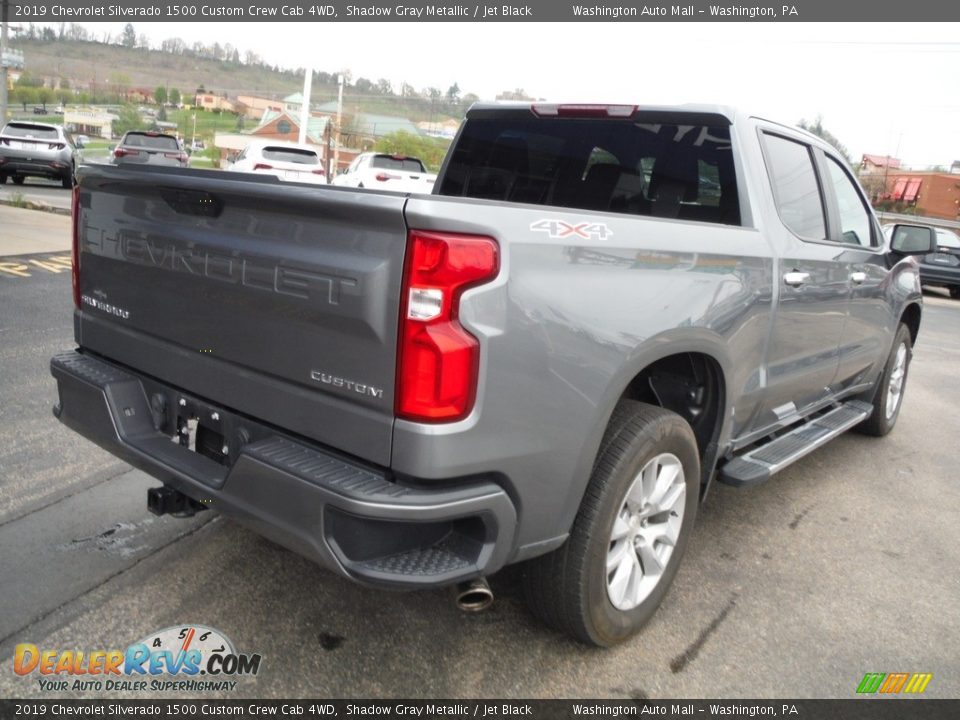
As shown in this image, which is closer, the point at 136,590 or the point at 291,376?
the point at 291,376

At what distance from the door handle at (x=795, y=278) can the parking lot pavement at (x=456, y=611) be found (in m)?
1.24

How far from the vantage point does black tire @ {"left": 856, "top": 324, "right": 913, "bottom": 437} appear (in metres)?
5.44

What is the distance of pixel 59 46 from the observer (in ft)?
303

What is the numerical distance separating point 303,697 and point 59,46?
108827mm

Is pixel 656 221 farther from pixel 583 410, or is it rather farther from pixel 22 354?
pixel 22 354

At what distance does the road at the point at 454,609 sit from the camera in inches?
101

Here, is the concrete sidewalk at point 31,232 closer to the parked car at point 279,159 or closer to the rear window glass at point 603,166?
the parked car at point 279,159

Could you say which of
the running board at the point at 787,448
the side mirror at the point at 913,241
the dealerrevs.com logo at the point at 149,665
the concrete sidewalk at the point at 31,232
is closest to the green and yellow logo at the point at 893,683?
the running board at the point at 787,448

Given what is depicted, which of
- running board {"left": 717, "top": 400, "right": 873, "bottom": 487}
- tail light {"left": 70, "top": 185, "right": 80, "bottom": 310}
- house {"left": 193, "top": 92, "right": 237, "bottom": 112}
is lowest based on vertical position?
running board {"left": 717, "top": 400, "right": 873, "bottom": 487}

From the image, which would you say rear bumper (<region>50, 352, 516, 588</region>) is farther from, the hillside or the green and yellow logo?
the hillside

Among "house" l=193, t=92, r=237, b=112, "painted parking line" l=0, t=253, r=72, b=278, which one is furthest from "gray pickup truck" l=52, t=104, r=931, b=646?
"house" l=193, t=92, r=237, b=112

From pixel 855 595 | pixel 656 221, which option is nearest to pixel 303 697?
pixel 656 221

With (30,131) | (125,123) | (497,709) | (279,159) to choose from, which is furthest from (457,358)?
(125,123)

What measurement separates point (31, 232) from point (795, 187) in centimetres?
1092
